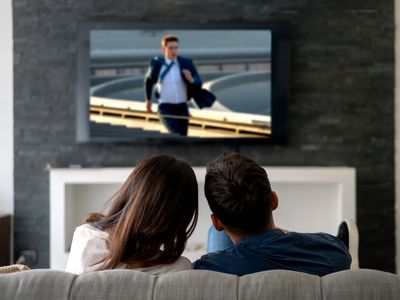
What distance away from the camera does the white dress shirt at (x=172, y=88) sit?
4.02 m

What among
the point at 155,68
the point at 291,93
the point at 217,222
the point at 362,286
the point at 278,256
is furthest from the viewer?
the point at 291,93

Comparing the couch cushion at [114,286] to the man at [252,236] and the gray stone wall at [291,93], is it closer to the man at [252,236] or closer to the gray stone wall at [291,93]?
the man at [252,236]

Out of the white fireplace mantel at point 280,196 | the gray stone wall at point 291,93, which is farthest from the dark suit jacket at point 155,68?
the white fireplace mantel at point 280,196

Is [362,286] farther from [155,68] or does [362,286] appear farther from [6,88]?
[6,88]

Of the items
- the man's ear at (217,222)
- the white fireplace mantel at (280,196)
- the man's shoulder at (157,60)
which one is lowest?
the white fireplace mantel at (280,196)

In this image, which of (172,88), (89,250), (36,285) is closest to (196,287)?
(36,285)

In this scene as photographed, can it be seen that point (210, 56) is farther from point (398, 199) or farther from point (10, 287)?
point (10, 287)

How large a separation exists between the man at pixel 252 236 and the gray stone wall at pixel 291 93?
2.60 meters

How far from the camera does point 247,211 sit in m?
1.50

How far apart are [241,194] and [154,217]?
22 cm

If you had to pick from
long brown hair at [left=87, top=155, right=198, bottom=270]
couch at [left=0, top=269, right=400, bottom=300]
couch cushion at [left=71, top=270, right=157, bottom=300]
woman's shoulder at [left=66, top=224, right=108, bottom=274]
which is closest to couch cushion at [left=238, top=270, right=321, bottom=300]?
couch at [left=0, top=269, right=400, bottom=300]

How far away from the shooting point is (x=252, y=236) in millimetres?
1512

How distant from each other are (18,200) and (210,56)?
1.56 m

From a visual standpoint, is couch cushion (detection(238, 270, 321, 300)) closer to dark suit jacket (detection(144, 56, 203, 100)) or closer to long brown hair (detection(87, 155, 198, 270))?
long brown hair (detection(87, 155, 198, 270))
